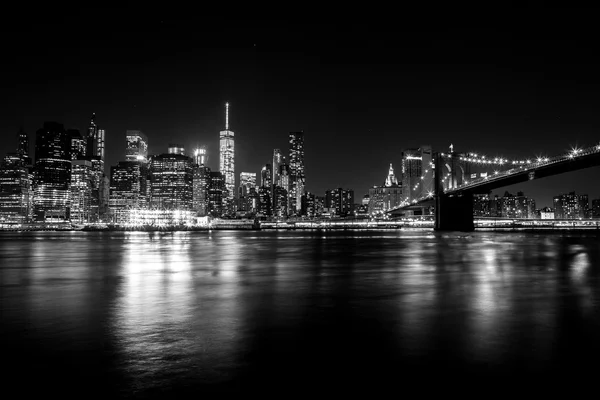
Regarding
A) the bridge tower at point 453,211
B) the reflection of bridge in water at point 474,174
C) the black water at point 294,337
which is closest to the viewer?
the black water at point 294,337

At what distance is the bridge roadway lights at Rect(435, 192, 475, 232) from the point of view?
97.0 meters

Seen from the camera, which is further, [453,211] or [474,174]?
[474,174]

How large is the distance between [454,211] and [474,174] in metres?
42.5

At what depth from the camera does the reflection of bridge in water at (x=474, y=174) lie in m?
63.9

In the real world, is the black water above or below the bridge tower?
below

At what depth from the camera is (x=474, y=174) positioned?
13512cm

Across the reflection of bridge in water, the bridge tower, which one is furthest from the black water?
the bridge tower

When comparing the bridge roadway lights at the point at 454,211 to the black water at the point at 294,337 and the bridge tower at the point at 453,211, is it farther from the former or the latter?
the black water at the point at 294,337

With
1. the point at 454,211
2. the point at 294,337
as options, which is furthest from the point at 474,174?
the point at 294,337

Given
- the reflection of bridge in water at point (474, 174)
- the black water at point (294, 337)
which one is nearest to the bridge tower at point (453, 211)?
the reflection of bridge in water at point (474, 174)

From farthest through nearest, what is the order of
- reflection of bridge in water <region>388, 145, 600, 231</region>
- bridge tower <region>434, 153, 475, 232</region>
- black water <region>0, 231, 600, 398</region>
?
bridge tower <region>434, 153, 475, 232</region>, reflection of bridge in water <region>388, 145, 600, 231</region>, black water <region>0, 231, 600, 398</region>

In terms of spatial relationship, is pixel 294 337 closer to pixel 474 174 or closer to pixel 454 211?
pixel 454 211

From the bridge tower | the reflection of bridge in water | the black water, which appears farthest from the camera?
the bridge tower

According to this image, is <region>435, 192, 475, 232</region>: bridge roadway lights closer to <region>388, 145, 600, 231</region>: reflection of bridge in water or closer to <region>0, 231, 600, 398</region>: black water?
<region>388, 145, 600, 231</region>: reflection of bridge in water
